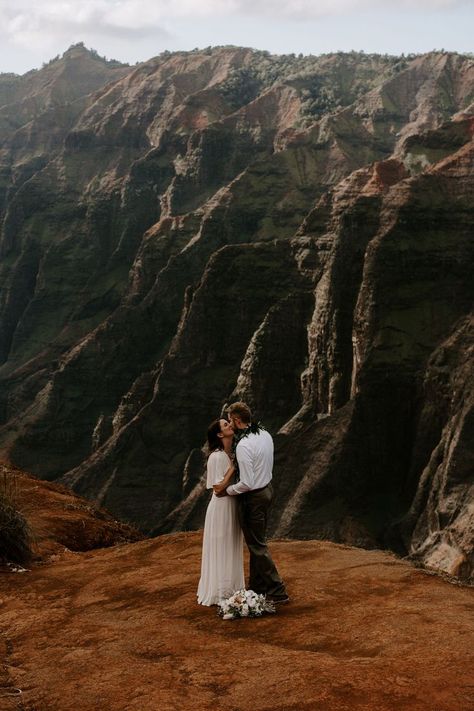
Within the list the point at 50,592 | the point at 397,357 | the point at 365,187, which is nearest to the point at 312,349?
the point at 397,357

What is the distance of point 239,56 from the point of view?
141 metres

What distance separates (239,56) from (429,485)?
115834 mm

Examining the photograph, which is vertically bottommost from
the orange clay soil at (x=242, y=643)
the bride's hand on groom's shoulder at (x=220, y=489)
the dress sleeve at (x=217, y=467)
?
the orange clay soil at (x=242, y=643)

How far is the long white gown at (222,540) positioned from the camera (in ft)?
36.5

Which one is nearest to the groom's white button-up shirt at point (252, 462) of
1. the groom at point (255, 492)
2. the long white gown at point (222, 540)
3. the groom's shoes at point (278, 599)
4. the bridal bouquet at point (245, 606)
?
the groom at point (255, 492)

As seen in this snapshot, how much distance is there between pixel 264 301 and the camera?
54.5 metres

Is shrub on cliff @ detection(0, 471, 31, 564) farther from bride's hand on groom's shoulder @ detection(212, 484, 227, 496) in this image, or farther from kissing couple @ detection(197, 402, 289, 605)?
bride's hand on groom's shoulder @ detection(212, 484, 227, 496)

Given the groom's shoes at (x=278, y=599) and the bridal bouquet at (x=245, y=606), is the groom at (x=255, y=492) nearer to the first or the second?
the groom's shoes at (x=278, y=599)

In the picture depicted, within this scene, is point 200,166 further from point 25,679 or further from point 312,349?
point 25,679

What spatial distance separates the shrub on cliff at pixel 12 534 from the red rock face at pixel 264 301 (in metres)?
14.9

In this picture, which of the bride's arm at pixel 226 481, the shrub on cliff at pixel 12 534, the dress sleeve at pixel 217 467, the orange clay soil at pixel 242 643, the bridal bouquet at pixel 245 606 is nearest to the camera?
the orange clay soil at pixel 242 643

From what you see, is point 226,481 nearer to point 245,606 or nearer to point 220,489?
point 220,489

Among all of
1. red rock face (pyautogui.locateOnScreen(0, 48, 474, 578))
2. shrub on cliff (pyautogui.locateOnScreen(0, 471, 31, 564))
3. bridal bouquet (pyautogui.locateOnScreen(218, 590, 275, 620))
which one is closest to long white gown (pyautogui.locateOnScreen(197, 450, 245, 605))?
bridal bouquet (pyautogui.locateOnScreen(218, 590, 275, 620))

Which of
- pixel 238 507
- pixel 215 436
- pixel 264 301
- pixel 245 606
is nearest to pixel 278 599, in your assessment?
pixel 245 606
